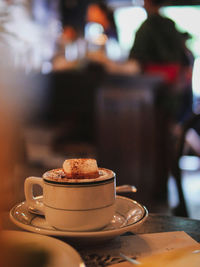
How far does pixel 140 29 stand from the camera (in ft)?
9.05

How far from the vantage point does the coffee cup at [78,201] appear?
1.77 ft

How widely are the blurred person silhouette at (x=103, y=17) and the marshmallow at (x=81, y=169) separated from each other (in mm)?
3791

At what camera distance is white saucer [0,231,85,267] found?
423mm

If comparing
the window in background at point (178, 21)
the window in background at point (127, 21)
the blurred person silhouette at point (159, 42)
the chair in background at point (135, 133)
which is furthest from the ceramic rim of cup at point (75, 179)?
the window in background at point (127, 21)

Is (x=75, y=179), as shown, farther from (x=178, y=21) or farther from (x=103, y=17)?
(x=178, y=21)

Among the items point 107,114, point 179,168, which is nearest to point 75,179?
point 179,168

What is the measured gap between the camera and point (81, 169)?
55cm

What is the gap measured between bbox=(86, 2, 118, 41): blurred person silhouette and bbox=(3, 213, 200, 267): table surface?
3715 millimetres

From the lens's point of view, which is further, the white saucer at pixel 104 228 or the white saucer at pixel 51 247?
the white saucer at pixel 104 228

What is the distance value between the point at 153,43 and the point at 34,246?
8.36ft

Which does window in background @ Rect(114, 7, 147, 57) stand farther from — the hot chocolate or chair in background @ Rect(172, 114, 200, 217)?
the hot chocolate

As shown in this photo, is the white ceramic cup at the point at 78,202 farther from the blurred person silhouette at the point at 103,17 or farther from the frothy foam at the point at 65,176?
the blurred person silhouette at the point at 103,17

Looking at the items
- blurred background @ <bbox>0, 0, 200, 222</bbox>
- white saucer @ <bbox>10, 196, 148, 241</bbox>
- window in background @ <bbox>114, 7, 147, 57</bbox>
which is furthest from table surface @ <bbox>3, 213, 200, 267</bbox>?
window in background @ <bbox>114, 7, 147, 57</bbox>

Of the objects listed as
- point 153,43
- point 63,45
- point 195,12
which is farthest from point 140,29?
point 195,12
